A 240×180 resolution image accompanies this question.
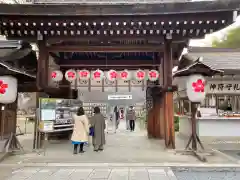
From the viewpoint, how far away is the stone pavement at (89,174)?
648cm

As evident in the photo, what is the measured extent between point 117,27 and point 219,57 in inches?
278

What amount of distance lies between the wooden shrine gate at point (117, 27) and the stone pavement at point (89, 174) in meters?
2.86

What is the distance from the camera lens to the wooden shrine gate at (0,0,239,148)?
873 cm

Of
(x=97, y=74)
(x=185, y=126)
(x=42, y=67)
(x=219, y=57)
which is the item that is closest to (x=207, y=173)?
(x=97, y=74)

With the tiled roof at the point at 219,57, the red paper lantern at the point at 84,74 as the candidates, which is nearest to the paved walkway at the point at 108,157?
A: the red paper lantern at the point at 84,74

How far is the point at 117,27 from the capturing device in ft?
30.1

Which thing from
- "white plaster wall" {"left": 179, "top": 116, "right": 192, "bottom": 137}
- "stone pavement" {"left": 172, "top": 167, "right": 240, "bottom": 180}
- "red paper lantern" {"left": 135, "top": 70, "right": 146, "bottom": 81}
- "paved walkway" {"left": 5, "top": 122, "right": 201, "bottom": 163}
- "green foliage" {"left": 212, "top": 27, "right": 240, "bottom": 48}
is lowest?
"stone pavement" {"left": 172, "top": 167, "right": 240, "bottom": 180}

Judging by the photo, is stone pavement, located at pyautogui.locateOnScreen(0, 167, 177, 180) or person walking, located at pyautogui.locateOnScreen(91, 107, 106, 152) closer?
stone pavement, located at pyautogui.locateOnScreen(0, 167, 177, 180)

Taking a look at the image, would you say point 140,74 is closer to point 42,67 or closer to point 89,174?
point 42,67

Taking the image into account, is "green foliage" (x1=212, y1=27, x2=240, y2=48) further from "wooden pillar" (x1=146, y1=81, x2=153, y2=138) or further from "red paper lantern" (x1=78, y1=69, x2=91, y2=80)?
"red paper lantern" (x1=78, y1=69, x2=91, y2=80)

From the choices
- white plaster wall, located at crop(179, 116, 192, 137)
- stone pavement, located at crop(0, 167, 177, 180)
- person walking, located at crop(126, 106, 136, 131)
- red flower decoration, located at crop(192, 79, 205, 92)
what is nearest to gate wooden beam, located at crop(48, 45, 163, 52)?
red flower decoration, located at crop(192, 79, 205, 92)

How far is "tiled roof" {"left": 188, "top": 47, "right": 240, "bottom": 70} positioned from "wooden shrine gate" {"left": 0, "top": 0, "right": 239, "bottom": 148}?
7.89 ft

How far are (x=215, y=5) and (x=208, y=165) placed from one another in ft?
16.6

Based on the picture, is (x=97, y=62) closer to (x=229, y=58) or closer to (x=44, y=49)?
(x=44, y=49)
